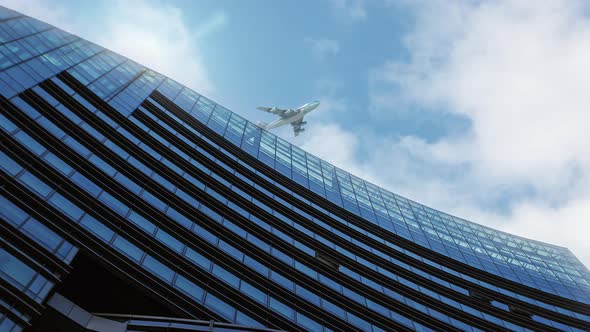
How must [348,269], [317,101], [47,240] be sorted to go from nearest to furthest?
[47,240] → [348,269] → [317,101]

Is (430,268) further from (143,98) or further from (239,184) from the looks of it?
(143,98)

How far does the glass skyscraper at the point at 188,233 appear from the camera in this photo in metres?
20.6

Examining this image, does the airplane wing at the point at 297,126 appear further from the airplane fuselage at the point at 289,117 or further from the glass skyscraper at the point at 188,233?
the glass skyscraper at the point at 188,233

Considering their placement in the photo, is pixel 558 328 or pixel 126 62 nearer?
pixel 558 328

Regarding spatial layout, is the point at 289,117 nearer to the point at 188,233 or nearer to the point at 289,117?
the point at 289,117

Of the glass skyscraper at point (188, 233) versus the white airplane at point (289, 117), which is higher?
the white airplane at point (289, 117)

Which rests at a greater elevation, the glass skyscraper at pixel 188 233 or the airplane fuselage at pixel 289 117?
the airplane fuselage at pixel 289 117

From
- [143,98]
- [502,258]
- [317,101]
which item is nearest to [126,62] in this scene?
[143,98]

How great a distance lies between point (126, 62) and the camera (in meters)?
49.0

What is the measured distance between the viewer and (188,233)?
2697 centimetres

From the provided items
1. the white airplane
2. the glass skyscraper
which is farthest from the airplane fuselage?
the glass skyscraper

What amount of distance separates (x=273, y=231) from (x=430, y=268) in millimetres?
15328

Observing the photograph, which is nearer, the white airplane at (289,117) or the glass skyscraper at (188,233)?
the glass skyscraper at (188,233)

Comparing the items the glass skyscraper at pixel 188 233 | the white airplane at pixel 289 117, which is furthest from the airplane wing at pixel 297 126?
the glass skyscraper at pixel 188 233
